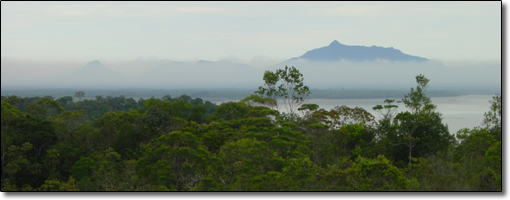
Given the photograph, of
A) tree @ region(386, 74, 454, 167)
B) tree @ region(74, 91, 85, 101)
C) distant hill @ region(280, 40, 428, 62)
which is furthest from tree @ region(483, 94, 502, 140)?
tree @ region(74, 91, 85, 101)

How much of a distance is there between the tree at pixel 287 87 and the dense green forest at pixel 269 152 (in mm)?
42

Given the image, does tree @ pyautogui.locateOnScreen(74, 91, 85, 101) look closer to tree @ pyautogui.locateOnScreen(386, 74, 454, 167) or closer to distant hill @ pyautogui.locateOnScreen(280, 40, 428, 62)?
distant hill @ pyautogui.locateOnScreen(280, 40, 428, 62)

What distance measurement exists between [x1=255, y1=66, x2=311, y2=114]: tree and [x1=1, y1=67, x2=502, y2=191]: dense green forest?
0.14ft

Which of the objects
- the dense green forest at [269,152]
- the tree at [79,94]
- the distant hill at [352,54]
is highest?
the distant hill at [352,54]

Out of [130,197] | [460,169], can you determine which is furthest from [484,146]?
[130,197]

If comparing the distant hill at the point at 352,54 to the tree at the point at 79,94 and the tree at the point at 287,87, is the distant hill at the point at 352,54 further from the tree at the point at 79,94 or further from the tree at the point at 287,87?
the tree at the point at 79,94

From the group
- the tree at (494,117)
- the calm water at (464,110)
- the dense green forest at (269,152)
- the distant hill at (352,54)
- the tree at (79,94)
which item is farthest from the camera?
the tree at (79,94)

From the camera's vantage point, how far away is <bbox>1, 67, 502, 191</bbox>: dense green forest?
9016 millimetres

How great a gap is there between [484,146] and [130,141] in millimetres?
11588

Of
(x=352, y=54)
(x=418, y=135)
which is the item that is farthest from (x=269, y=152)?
(x=352, y=54)

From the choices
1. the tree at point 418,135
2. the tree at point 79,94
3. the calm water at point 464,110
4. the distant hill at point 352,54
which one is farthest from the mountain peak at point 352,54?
the tree at point 79,94

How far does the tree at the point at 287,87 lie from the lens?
16.5 metres

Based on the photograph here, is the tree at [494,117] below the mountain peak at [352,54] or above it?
below

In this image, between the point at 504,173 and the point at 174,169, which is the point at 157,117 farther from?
the point at 504,173
